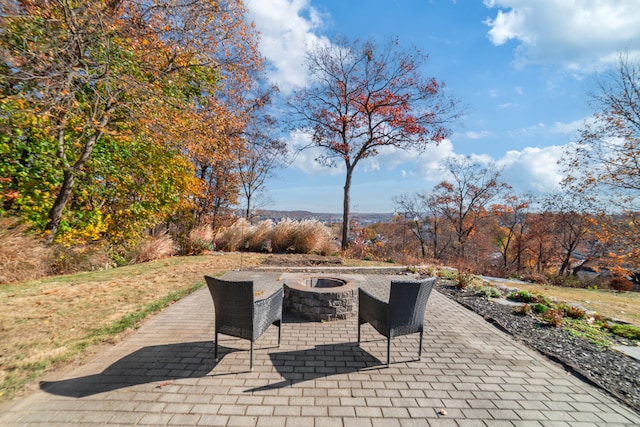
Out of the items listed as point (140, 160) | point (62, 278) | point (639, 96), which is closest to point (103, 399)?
point (62, 278)

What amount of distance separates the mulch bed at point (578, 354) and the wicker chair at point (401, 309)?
1690 millimetres

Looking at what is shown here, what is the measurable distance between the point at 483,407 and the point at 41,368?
405 cm

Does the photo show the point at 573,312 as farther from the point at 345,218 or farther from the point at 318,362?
the point at 345,218

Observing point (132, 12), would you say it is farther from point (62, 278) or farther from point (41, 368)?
point (41, 368)

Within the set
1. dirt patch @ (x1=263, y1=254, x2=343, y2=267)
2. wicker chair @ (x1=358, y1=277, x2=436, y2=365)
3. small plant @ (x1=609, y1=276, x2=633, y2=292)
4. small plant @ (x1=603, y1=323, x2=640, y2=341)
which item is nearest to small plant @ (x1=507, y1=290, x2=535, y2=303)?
small plant @ (x1=603, y1=323, x2=640, y2=341)

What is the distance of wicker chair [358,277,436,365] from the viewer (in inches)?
114

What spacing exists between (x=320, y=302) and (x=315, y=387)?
177cm

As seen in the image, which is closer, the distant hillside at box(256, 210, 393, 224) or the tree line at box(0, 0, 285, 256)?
the tree line at box(0, 0, 285, 256)

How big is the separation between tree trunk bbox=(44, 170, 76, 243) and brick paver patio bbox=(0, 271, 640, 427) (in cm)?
540

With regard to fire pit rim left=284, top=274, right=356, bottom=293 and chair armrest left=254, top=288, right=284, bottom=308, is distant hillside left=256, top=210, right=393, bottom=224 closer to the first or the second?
fire pit rim left=284, top=274, right=356, bottom=293

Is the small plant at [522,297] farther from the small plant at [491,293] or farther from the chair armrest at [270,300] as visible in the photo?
the chair armrest at [270,300]

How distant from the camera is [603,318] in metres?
4.66

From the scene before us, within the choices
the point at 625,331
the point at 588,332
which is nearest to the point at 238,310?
the point at 588,332

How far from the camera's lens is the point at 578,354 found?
3342mm
